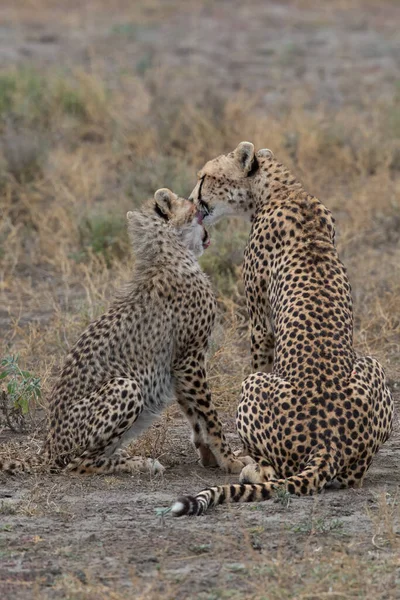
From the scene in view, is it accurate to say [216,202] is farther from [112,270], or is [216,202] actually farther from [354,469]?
[112,270]

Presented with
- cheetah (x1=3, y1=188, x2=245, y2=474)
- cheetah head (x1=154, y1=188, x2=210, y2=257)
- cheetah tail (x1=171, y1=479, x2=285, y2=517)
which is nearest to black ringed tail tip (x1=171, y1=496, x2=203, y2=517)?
cheetah tail (x1=171, y1=479, x2=285, y2=517)

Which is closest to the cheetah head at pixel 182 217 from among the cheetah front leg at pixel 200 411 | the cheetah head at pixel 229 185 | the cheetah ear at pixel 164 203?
the cheetah ear at pixel 164 203

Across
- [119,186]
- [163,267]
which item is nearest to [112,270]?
[119,186]

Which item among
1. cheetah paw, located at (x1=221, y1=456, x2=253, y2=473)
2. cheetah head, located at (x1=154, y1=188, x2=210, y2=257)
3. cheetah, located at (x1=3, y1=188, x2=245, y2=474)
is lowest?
cheetah paw, located at (x1=221, y1=456, x2=253, y2=473)

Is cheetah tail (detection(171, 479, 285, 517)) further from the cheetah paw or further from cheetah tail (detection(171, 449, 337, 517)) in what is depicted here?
the cheetah paw

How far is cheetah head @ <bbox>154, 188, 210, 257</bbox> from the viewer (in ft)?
20.4

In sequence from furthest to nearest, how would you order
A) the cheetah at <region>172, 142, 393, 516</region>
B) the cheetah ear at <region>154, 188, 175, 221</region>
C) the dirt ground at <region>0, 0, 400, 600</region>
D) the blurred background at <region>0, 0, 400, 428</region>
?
the blurred background at <region>0, 0, 400, 428</region>, the cheetah ear at <region>154, 188, 175, 221</region>, the cheetah at <region>172, 142, 393, 516</region>, the dirt ground at <region>0, 0, 400, 600</region>

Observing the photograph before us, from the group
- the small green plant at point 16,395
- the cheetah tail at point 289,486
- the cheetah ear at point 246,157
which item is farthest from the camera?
the cheetah ear at point 246,157

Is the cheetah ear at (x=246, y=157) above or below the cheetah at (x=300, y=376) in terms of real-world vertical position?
above

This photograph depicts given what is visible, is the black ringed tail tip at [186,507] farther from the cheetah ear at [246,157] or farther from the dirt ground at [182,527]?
the cheetah ear at [246,157]

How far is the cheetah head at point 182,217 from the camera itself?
20.4 feet

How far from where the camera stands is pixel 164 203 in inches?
245

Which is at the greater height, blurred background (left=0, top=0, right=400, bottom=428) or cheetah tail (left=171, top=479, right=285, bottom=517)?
blurred background (left=0, top=0, right=400, bottom=428)

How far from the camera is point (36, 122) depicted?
12.5 m
